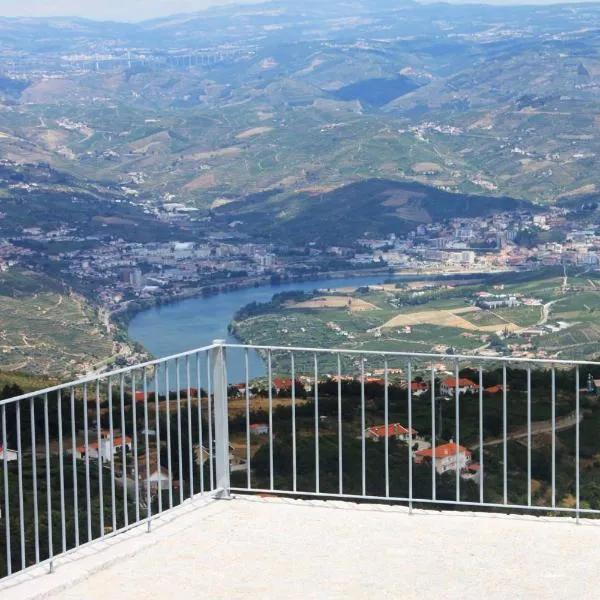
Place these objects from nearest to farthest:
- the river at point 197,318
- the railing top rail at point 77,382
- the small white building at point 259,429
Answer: the railing top rail at point 77,382 → the small white building at point 259,429 → the river at point 197,318

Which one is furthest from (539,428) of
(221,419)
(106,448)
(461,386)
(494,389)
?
(106,448)

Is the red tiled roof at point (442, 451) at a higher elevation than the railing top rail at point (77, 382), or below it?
below

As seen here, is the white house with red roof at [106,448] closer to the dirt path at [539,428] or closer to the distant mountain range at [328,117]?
the dirt path at [539,428]

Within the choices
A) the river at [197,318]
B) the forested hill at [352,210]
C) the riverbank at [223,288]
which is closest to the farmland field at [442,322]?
the river at [197,318]

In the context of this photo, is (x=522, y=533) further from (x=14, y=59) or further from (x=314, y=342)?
(x=14, y=59)

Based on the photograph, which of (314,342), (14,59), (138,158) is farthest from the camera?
(14,59)

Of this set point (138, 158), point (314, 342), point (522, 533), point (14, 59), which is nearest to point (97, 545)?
point (522, 533)
